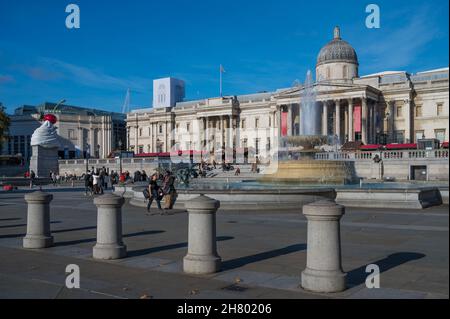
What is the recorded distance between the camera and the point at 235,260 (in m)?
8.82

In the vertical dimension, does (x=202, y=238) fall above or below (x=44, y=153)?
below

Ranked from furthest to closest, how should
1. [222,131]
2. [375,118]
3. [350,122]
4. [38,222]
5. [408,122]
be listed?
1. [222,131]
2. [375,118]
3. [350,122]
4. [408,122]
5. [38,222]

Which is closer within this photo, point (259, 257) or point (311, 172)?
point (259, 257)

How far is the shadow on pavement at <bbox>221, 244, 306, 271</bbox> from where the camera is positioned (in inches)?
331

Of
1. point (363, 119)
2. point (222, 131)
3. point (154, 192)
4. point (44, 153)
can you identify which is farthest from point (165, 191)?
point (222, 131)

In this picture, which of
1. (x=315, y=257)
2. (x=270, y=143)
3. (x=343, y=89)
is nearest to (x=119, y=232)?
(x=315, y=257)

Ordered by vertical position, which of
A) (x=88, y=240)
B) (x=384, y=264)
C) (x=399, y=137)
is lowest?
(x=88, y=240)

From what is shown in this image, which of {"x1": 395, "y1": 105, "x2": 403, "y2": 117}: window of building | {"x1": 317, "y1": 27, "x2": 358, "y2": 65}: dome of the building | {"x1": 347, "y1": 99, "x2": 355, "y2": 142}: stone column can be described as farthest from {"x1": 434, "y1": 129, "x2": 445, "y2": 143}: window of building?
{"x1": 317, "y1": 27, "x2": 358, "y2": 65}: dome of the building

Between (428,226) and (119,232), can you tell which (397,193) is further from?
(119,232)

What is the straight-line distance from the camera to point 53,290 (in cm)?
680

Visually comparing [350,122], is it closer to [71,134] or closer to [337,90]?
[337,90]

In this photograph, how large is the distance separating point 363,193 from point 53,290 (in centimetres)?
1460

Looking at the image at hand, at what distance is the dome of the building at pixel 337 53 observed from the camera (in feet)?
284

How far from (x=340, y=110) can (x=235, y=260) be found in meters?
79.2
